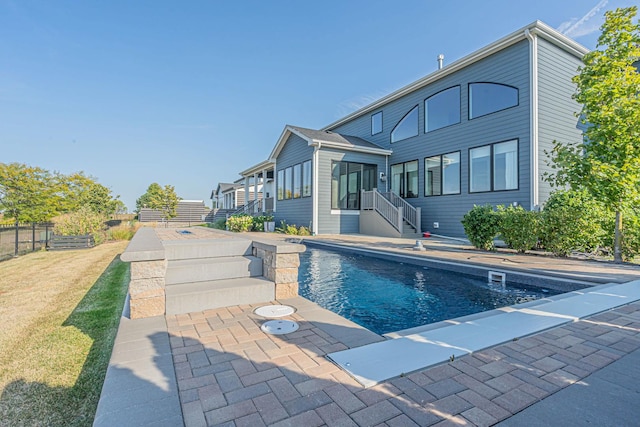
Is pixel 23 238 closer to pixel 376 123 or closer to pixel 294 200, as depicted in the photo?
pixel 294 200

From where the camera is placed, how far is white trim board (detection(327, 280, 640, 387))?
1.92m

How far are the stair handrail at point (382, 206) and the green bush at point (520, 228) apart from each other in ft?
14.7

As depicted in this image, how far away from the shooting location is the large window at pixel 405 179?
1281cm

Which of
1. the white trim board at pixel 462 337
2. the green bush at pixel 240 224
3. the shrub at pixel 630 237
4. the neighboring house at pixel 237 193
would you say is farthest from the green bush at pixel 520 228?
the neighboring house at pixel 237 193

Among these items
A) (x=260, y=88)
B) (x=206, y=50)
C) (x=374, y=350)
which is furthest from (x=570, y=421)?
(x=260, y=88)

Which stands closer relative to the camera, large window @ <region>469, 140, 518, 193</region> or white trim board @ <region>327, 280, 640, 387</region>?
white trim board @ <region>327, 280, 640, 387</region>

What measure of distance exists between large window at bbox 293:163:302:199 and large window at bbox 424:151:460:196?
18.1 feet

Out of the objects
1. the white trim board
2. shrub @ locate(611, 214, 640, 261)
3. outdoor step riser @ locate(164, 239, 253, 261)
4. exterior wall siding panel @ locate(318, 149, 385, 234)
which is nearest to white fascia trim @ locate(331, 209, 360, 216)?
exterior wall siding panel @ locate(318, 149, 385, 234)

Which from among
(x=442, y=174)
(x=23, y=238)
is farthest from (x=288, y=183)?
(x=23, y=238)

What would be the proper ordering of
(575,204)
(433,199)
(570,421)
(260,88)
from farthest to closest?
1. (260,88)
2. (433,199)
3. (575,204)
4. (570,421)

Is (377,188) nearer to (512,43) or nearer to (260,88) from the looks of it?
(512,43)

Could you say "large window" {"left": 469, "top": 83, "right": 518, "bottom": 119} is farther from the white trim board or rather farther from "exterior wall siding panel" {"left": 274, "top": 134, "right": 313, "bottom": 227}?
the white trim board

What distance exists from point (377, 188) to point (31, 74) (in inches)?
540

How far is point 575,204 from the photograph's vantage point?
670cm
